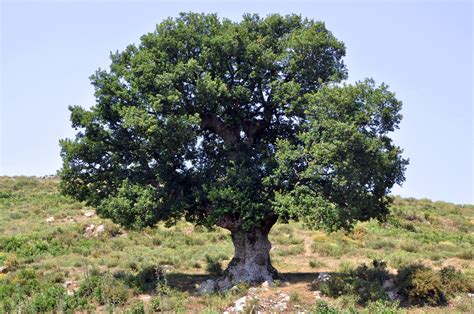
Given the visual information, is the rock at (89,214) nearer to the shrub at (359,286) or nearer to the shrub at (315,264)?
the shrub at (315,264)

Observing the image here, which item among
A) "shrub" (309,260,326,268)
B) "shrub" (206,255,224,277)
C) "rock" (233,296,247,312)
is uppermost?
"shrub" (309,260,326,268)

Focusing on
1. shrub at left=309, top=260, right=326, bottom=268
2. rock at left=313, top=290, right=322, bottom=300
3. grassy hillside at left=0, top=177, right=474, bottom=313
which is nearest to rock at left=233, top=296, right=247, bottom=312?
grassy hillside at left=0, top=177, right=474, bottom=313

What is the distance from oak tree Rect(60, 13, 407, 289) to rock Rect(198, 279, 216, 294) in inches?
17.5

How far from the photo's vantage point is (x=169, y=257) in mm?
33969

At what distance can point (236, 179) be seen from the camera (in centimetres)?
2409

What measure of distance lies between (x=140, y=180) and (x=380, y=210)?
1109cm

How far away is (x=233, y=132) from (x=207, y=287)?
7.48 metres

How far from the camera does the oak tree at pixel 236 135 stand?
22.4 metres

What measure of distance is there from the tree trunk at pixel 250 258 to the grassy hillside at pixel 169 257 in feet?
4.14

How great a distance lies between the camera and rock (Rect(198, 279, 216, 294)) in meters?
24.2

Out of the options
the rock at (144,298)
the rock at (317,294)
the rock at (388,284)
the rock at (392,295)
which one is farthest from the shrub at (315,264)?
the rock at (144,298)

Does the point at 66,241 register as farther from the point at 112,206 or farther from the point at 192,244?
the point at 112,206

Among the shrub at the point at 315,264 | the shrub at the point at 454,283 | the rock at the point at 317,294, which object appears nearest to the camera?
the rock at the point at 317,294

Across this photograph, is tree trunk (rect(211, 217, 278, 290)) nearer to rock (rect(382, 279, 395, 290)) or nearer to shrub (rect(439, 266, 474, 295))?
rock (rect(382, 279, 395, 290))
